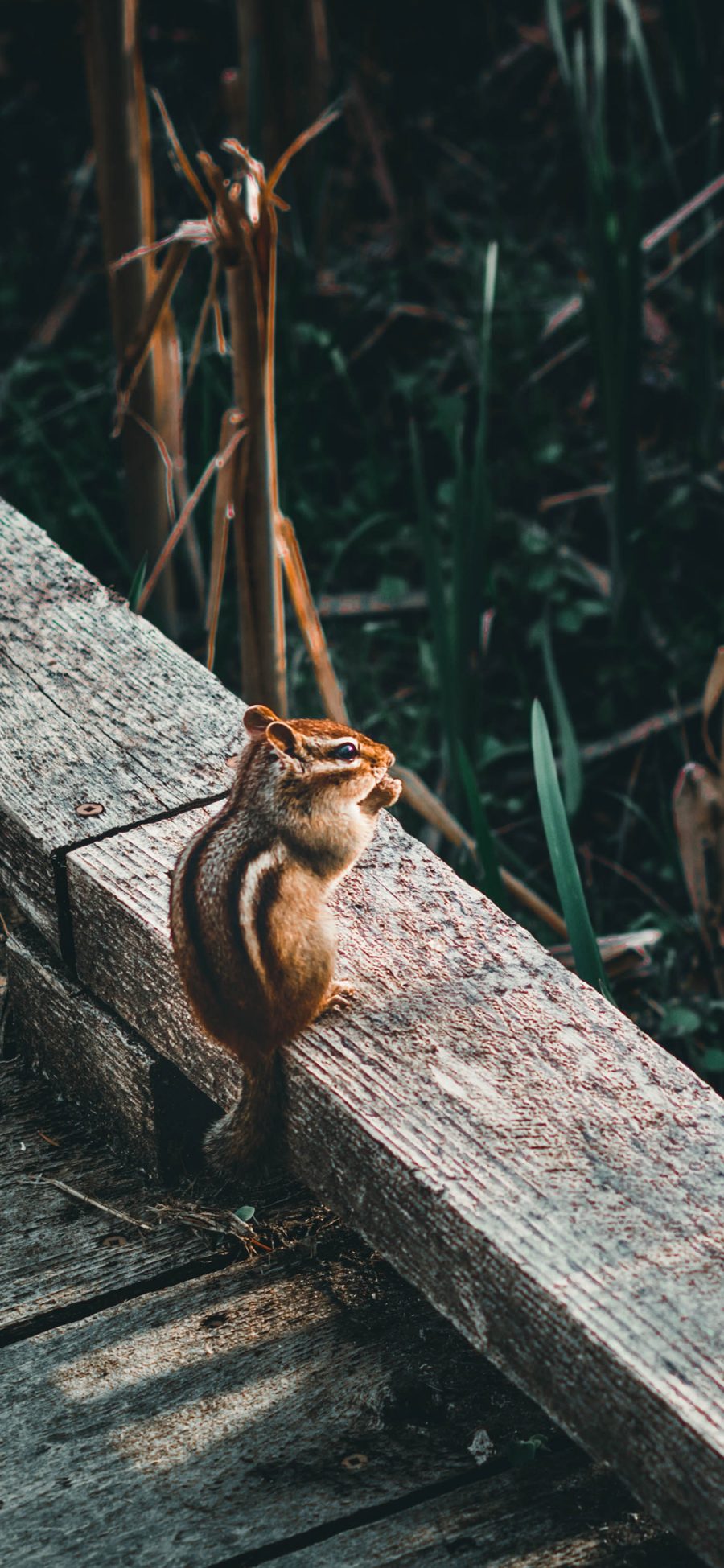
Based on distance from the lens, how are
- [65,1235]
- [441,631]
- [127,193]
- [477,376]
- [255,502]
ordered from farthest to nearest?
1. [477,376]
2. [127,193]
3. [441,631]
4. [255,502]
5. [65,1235]

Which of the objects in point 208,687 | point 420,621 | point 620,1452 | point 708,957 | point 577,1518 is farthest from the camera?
point 420,621

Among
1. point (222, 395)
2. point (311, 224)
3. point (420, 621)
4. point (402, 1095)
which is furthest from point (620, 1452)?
point (311, 224)

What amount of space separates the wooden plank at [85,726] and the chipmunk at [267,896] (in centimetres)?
33

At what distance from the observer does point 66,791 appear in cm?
183

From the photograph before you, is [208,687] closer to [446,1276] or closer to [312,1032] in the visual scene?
[312,1032]

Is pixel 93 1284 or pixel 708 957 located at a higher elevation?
pixel 93 1284

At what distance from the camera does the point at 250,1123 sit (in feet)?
4.92

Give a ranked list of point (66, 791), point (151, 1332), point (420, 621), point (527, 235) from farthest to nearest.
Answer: point (527, 235)
point (420, 621)
point (66, 791)
point (151, 1332)

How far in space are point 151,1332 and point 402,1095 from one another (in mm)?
363

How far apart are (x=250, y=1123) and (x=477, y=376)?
3136mm

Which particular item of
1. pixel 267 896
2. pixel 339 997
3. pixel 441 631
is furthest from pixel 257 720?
pixel 441 631

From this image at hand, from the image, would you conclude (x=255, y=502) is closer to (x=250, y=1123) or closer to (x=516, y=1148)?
(x=250, y=1123)

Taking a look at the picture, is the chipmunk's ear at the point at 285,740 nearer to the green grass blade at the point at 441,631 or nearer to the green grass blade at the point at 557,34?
the green grass blade at the point at 441,631

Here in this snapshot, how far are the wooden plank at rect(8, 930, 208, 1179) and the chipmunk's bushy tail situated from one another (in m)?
0.13
